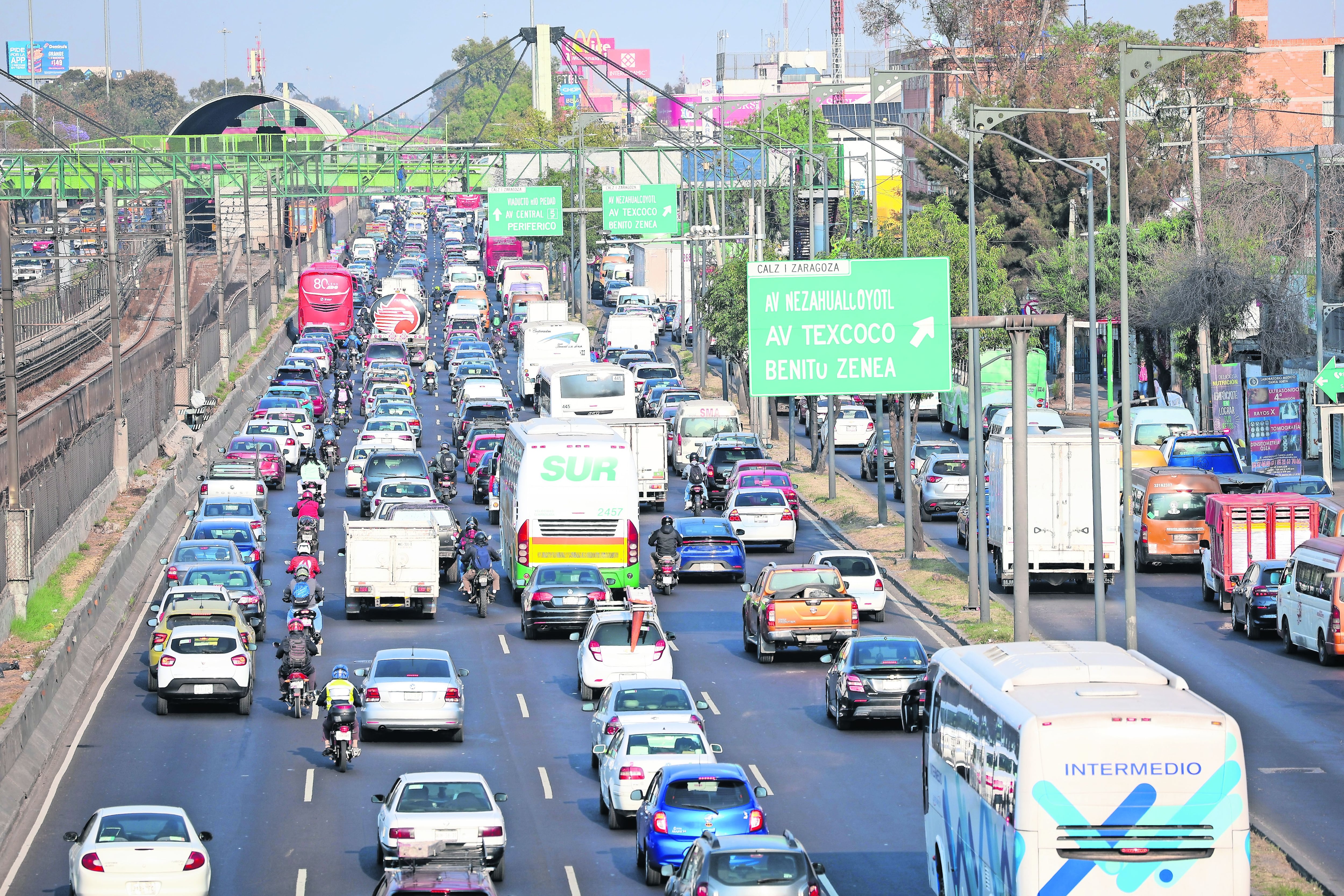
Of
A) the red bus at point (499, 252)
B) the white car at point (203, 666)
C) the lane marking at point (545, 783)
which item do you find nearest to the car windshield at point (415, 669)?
the lane marking at point (545, 783)

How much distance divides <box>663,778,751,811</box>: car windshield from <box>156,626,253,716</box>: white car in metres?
12.2

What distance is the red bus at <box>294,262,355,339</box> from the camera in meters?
95.5

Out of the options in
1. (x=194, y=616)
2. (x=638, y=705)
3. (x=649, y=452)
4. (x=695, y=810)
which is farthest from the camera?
(x=649, y=452)

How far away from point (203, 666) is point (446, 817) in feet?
36.5

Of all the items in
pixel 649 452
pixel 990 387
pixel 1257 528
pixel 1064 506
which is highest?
pixel 990 387

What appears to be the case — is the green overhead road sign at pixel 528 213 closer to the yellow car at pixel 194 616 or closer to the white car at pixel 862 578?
the white car at pixel 862 578

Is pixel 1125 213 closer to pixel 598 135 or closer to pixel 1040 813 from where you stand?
pixel 1040 813

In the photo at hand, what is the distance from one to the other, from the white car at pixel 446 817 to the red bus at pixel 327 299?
241ft

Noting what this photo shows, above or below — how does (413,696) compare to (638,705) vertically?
below

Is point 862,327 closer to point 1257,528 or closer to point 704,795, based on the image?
point 1257,528

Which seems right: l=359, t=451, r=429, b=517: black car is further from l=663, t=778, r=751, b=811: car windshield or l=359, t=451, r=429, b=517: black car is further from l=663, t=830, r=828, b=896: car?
l=663, t=830, r=828, b=896: car

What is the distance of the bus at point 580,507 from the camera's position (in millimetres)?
41531

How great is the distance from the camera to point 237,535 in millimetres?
45781

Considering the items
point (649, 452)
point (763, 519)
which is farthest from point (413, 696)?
point (649, 452)
